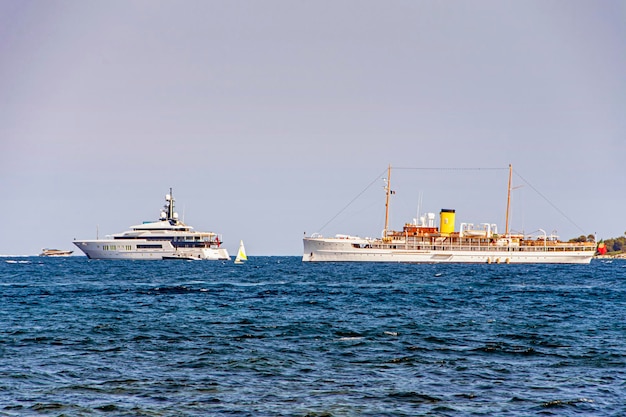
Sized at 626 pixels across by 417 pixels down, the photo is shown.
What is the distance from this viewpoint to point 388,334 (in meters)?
33.5

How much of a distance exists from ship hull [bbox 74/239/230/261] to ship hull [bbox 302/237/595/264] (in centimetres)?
3784

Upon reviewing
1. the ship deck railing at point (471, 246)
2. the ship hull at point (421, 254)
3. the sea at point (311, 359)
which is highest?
the ship deck railing at point (471, 246)

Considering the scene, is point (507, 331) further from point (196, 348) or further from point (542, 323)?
point (196, 348)

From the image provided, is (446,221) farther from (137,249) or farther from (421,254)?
(137,249)

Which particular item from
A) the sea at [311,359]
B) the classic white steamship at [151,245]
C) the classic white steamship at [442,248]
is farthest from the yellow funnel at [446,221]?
the sea at [311,359]

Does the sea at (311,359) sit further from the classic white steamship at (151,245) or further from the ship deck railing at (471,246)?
the classic white steamship at (151,245)

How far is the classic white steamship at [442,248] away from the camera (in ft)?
486

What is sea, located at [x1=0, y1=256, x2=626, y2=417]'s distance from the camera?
2000cm

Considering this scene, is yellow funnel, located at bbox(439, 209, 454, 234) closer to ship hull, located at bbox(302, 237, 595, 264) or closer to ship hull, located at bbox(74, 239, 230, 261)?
ship hull, located at bbox(302, 237, 595, 264)

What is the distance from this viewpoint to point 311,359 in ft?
87.9

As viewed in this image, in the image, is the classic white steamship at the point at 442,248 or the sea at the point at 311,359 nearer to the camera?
the sea at the point at 311,359

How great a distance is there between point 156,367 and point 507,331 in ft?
56.2

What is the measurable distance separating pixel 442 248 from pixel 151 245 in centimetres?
6920

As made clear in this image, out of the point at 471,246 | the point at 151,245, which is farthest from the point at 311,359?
the point at 151,245
